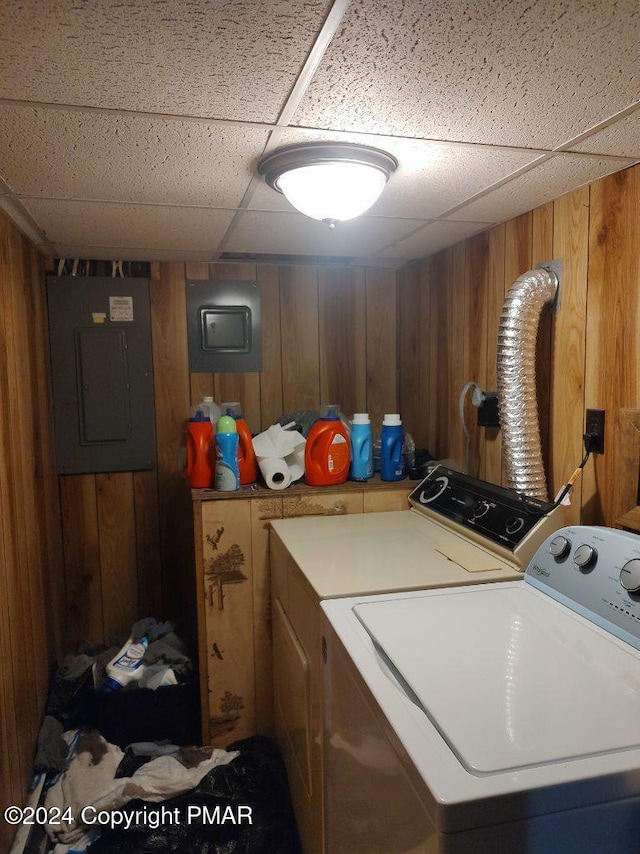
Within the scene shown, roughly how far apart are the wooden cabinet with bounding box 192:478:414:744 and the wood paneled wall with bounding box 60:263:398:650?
2.01 ft

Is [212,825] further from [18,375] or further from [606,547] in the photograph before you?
[18,375]

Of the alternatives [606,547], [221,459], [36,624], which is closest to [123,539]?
[36,624]

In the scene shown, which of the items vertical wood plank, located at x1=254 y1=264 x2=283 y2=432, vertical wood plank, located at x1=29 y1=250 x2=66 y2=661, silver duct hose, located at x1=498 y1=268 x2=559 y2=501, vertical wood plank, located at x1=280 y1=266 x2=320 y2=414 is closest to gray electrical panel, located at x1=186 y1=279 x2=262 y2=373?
vertical wood plank, located at x1=254 y1=264 x2=283 y2=432

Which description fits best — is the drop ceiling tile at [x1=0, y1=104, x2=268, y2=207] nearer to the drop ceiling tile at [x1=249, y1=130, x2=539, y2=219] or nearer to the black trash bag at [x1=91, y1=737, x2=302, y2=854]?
the drop ceiling tile at [x1=249, y1=130, x2=539, y2=219]

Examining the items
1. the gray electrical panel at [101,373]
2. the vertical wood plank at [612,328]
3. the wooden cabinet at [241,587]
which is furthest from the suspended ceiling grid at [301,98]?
the wooden cabinet at [241,587]

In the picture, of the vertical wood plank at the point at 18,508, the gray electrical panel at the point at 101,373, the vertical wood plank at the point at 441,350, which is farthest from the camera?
the gray electrical panel at the point at 101,373

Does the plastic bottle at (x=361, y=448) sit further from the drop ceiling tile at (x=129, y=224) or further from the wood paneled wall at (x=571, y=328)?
the drop ceiling tile at (x=129, y=224)

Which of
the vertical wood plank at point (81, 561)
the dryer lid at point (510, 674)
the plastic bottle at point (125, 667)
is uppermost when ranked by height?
the dryer lid at point (510, 674)

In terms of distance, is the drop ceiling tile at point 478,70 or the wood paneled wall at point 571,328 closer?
the drop ceiling tile at point 478,70

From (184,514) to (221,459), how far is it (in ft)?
2.74

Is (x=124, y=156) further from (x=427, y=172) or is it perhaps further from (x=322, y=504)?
(x=322, y=504)

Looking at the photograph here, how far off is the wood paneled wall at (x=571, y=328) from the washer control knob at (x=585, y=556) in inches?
9.1

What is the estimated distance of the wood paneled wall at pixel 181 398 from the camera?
2648 mm

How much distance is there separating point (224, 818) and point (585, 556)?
1.40 meters
